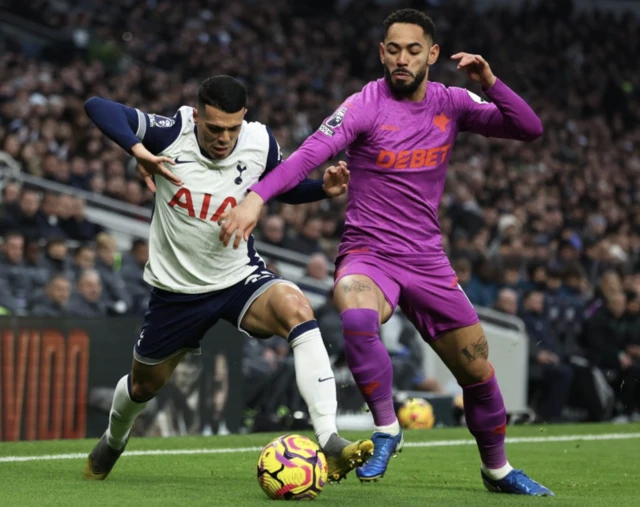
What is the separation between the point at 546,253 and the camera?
17406mm

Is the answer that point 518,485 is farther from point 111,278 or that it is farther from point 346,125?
point 111,278

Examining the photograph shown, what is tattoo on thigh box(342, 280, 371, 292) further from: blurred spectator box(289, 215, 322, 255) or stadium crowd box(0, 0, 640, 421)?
blurred spectator box(289, 215, 322, 255)

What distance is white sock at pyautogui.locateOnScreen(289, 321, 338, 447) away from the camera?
19.1 ft

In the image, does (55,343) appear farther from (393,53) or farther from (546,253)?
(546,253)

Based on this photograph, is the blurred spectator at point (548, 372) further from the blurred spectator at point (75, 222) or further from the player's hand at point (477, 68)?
the player's hand at point (477, 68)

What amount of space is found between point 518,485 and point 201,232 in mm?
2059

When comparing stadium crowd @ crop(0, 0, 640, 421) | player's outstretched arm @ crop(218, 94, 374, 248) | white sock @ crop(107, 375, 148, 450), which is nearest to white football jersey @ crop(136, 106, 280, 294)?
player's outstretched arm @ crop(218, 94, 374, 248)

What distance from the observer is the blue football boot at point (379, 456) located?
6.00 metres

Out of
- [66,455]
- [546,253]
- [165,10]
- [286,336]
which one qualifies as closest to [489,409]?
[286,336]

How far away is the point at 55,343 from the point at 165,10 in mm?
14293

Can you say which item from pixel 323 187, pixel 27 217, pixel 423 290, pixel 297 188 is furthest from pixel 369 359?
pixel 27 217

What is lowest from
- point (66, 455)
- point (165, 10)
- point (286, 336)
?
point (66, 455)

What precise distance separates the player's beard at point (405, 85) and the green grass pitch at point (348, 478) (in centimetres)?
205

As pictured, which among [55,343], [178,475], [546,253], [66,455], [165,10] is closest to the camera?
[178,475]
